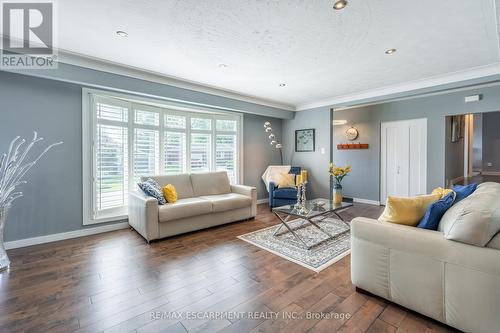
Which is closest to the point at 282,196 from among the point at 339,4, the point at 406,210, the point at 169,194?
the point at 169,194

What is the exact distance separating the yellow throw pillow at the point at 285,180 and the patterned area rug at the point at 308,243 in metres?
1.18

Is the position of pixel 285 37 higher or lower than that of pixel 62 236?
higher

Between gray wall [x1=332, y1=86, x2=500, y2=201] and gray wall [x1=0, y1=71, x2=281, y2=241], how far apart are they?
5.90 m

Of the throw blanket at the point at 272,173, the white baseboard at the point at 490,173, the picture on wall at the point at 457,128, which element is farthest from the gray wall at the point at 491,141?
the throw blanket at the point at 272,173

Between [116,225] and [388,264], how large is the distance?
3.93m

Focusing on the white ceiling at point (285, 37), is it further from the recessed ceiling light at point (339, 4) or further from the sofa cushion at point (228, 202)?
the sofa cushion at point (228, 202)

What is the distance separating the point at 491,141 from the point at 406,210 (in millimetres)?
10239

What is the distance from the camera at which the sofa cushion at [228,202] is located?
3.92 m

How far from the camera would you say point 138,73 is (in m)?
3.58

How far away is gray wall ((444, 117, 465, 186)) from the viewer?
491cm

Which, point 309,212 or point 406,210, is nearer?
point 406,210

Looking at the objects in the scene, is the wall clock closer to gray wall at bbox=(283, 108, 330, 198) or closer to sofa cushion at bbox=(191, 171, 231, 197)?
gray wall at bbox=(283, 108, 330, 198)

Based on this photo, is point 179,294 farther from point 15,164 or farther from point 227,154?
point 227,154

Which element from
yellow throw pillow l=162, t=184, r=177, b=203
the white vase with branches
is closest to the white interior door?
yellow throw pillow l=162, t=184, r=177, b=203
